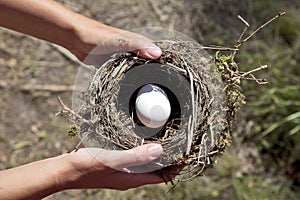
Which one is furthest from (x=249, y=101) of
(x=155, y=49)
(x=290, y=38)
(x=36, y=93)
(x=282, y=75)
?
(x=155, y=49)

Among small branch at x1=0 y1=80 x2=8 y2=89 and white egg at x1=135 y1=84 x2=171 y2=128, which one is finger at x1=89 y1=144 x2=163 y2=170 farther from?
small branch at x1=0 y1=80 x2=8 y2=89

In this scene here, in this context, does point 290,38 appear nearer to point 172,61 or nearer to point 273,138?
point 273,138

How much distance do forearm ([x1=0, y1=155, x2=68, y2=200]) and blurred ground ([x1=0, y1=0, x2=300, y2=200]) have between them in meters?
0.80

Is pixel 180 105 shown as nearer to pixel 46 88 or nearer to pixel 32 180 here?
pixel 32 180

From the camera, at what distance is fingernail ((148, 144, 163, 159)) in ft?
3.98

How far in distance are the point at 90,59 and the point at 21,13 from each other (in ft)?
0.74

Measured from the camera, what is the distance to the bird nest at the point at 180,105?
4.22ft

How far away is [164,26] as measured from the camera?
7.91ft

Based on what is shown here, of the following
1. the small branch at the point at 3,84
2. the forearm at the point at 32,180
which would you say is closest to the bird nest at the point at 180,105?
the forearm at the point at 32,180

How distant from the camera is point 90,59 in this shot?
1.44 meters

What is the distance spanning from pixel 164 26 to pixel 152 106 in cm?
114

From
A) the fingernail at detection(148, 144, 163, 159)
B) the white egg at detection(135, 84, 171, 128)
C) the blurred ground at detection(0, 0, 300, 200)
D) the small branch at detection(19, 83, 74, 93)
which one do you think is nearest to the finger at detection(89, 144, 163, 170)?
the fingernail at detection(148, 144, 163, 159)

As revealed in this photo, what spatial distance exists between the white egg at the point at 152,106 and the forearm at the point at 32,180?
24 centimetres

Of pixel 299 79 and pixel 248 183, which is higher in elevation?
pixel 299 79
